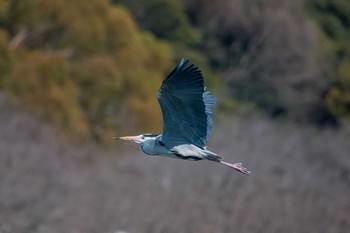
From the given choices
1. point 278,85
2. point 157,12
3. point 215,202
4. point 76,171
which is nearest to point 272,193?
point 215,202

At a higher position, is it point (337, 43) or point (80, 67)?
point (80, 67)

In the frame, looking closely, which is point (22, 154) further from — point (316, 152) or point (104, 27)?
point (316, 152)

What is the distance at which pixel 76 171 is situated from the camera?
88.7 ft

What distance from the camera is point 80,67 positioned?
30.8m

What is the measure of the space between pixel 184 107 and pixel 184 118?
0.15m

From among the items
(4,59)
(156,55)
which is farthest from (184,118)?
(156,55)

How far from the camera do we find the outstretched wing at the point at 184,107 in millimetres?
9945

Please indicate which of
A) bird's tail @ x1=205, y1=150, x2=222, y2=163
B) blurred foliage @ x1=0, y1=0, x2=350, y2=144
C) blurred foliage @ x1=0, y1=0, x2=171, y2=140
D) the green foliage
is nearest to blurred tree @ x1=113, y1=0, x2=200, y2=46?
blurred foliage @ x1=0, y1=0, x2=350, y2=144

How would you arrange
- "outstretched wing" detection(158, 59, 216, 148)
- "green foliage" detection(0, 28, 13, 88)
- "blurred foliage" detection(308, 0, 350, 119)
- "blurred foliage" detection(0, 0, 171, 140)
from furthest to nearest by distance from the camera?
"blurred foliage" detection(308, 0, 350, 119) → "blurred foliage" detection(0, 0, 171, 140) → "green foliage" detection(0, 28, 13, 88) → "outstretched wing" detection(158, 59, 216, 148)

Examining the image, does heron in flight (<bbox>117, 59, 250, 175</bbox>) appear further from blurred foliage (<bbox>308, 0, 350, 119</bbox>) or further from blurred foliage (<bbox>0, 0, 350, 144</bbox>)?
blurred foliage (<bbox>308, 0, 350, 119</bbox>)

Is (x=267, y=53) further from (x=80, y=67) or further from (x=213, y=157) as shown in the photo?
(x=213, y=157)

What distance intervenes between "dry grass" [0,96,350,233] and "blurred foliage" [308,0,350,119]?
4.87 meters

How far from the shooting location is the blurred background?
73.8ft

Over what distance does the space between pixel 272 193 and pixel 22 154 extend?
525 centimetres
